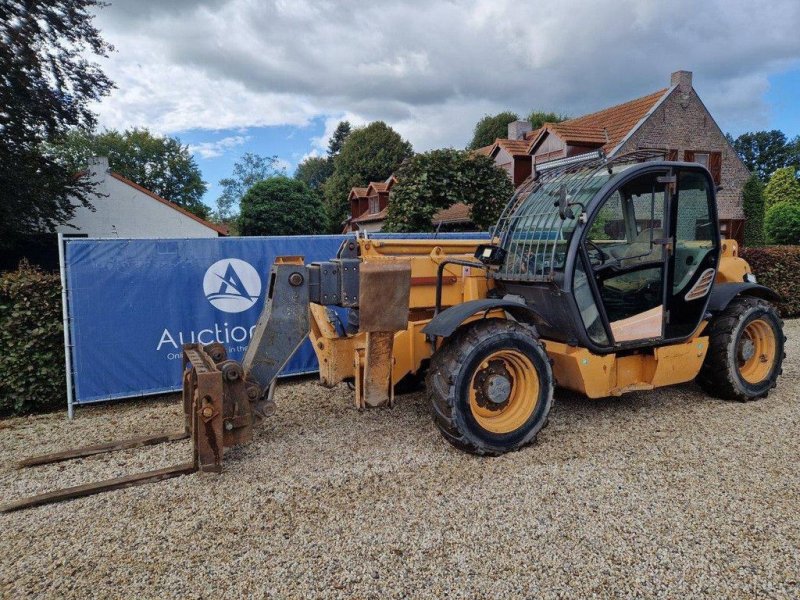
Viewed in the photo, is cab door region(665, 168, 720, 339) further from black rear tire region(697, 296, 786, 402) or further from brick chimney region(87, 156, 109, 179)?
brick chimney region(87, 156, 109, 179)

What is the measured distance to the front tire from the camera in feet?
12.6

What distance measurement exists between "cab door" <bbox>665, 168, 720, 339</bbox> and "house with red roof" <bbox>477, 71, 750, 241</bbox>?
646 inches

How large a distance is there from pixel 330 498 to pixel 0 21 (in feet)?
41.9

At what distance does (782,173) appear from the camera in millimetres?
35500

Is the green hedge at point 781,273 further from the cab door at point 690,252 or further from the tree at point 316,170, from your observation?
the tree at point 316,170

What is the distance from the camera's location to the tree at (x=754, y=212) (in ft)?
77.4

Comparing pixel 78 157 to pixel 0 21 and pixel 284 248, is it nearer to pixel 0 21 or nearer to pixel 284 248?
pixel 0 21

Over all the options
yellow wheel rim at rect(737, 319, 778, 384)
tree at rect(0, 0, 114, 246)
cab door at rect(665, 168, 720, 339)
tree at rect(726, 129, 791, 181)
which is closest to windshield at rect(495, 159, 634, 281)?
cab door at rect(665, 168, 720, 339)

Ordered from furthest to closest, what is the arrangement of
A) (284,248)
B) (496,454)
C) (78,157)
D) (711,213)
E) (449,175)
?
(78,157), (449,175), (284,248), (711,213), (496,454)

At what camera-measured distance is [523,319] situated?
183 inches

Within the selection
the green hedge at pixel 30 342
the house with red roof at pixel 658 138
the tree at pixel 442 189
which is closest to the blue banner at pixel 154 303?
the green hedge at pixel 30 342

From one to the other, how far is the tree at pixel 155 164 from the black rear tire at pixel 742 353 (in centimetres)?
4876

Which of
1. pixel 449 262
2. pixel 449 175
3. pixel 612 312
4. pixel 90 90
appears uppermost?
pixel 90 90

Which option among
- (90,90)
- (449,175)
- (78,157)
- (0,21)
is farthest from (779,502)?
(78,157)
